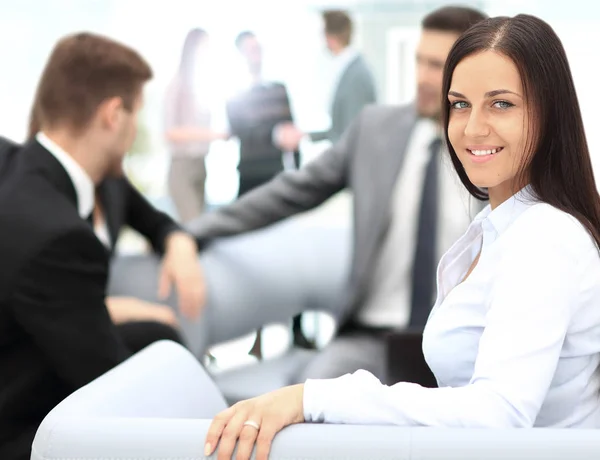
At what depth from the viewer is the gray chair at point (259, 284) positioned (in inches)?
113

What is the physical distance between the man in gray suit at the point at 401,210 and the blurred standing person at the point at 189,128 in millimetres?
3015

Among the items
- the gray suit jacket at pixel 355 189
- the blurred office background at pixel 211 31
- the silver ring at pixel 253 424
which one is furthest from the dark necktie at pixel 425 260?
the blurred office background at pixel 211 31

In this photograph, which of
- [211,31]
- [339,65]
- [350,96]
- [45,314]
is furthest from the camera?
[211,31]

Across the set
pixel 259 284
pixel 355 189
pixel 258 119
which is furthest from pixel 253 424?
pixel 258 119

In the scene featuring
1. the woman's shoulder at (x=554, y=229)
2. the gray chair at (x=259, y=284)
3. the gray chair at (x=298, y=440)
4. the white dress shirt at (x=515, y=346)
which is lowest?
the gray chair at (x=259, y=284)

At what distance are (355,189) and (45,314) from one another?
4.15 ft

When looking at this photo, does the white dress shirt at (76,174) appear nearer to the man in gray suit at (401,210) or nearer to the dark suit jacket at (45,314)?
the dark suit jacket at (45,314)

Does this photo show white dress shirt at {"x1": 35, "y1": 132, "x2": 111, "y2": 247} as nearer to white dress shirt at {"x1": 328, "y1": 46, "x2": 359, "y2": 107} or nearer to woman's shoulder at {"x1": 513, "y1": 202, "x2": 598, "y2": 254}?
woman's shoulder at {"x1": 513, "y1": 202, "x2": 598, "y2": 254}

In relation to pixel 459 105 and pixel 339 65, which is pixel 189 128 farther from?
pixel 459 105

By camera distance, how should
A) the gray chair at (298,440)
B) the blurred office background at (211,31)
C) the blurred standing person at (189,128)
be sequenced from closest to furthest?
the gray chair at (298,440), the blurred standing person at (189,128), the blurred office background at (211,31)

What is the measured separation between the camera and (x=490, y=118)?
1198 millimetres

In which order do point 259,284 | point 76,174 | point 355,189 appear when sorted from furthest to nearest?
point 259,284 → point 355,189 → point 76,174

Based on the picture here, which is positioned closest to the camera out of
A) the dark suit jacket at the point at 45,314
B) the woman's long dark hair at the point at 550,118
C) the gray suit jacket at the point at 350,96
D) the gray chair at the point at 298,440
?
the gray chair at the point at 298,440

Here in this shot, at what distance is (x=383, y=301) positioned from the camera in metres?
2.73
